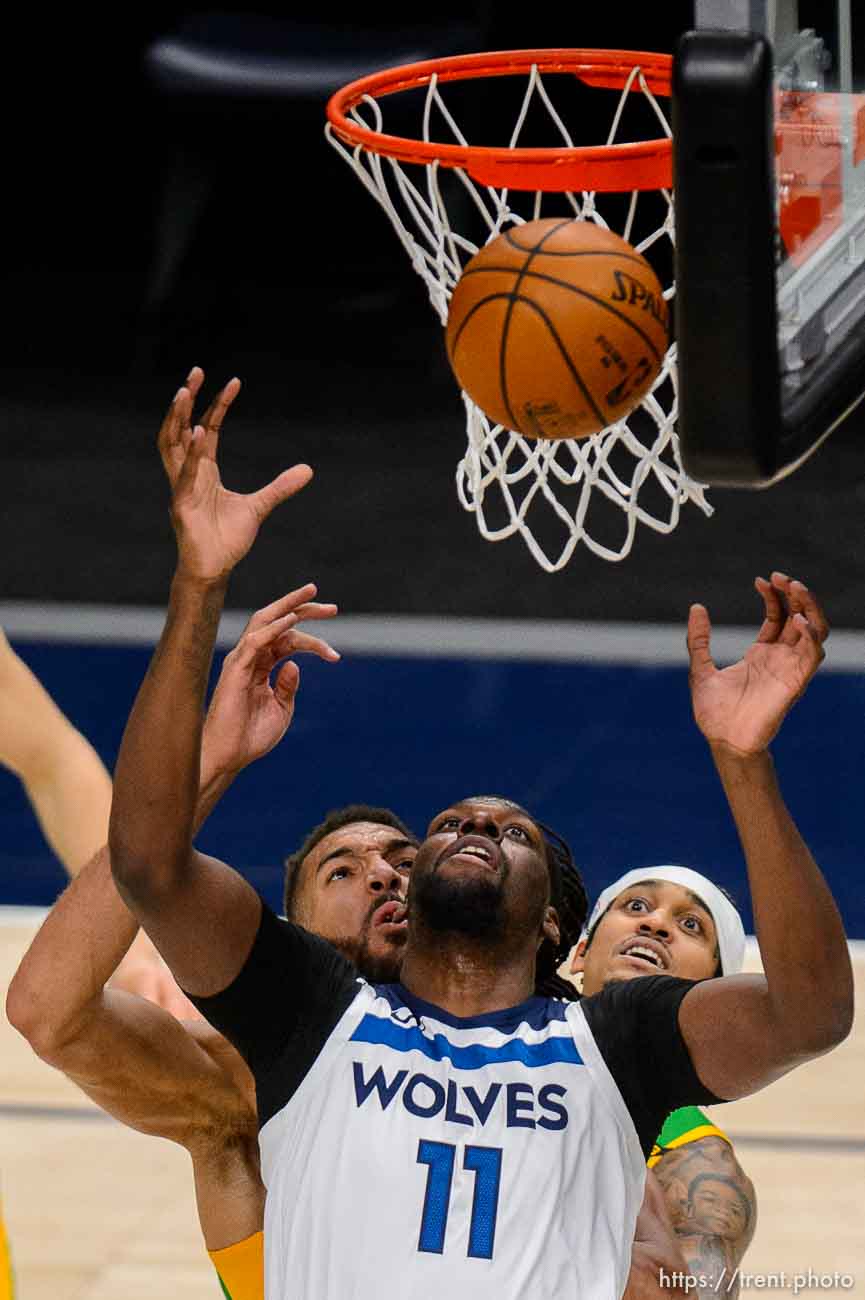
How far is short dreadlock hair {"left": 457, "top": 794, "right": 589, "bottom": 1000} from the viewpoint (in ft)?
11.8

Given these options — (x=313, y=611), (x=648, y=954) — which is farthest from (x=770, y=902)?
(x=648, y=954)

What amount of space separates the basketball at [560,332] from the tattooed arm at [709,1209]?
1224 mm

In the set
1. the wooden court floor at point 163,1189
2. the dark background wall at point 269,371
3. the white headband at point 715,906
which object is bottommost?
the wooden court floor at point 163,1189

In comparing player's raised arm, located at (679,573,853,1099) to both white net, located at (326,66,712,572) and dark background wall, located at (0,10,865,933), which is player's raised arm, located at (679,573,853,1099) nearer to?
white net, located at (326,66,712,572)

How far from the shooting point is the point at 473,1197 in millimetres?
3045

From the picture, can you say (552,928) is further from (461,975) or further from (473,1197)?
(473,1197)

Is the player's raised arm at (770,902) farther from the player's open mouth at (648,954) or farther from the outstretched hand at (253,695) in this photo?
the player's open mouth at (648,954)

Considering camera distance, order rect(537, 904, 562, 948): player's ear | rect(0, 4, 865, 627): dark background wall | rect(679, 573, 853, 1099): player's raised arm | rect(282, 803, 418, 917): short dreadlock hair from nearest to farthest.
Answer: rect(679, 573, 853, 1099): player's raised arm, rect(537, 904, 562, 948): player's ear, rect(282, 803, 418, 917): short dreadlock hair, rect(0, 4, 865, 627): dark background wall

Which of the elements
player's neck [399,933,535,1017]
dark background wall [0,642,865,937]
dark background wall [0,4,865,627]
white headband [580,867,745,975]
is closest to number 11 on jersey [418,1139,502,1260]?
player's neck [399,933,535,1017]

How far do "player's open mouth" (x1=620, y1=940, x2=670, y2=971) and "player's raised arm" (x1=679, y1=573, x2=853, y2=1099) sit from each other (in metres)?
0.85

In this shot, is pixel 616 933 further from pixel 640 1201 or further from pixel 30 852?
pixel 30 852

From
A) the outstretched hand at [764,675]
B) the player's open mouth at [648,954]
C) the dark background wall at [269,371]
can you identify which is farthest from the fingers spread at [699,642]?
the dark background wall at [269,371]

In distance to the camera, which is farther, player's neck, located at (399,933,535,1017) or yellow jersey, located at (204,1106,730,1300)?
yellow jersey, located at (204,1106,730,1300)

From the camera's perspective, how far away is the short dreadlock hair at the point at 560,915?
359 centimetres
